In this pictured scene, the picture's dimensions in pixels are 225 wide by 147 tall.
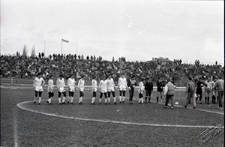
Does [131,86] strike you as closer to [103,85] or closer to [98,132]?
[103,85]

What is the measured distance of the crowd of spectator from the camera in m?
39.9

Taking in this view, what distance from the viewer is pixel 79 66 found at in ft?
151

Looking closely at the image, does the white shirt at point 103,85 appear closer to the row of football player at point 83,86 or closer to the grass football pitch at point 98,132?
the row of football player at point 83,86

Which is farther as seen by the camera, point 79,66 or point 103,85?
point 79,66

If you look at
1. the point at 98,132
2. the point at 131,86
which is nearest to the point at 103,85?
the point at 131,86

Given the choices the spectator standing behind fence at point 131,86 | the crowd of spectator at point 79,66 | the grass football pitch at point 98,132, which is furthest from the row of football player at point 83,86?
the crowd of spectator at point 79,66

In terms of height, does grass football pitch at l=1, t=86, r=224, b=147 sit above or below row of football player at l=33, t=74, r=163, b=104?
below

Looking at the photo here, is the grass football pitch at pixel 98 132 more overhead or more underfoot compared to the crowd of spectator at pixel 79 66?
more underfoot

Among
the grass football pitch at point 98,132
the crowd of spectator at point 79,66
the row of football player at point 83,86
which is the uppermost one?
the crowd of spectator at point 79,66

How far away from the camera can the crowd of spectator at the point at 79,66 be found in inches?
1572

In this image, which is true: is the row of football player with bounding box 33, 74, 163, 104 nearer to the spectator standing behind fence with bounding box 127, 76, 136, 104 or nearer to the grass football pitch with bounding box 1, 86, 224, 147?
the spectator standing behind fence with bounding box 127, 76, 136, 104

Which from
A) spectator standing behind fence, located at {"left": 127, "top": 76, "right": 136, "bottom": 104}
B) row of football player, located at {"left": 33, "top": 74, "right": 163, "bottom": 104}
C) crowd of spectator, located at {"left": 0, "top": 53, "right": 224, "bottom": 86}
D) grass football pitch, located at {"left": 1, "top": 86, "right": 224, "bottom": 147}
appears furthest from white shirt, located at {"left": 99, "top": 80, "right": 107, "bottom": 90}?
crowd of spectator, located at {"left": 0, "top": 53, "right": 224, "bottom": 86}

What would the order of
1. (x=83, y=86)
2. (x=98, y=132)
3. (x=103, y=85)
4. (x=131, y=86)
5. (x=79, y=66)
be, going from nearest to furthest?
1. (x=98, y=132)
2. (x=83, y=86)
3. (x=103, y=85)
4. (x=131, y=86)
5. (x=79, y=66)

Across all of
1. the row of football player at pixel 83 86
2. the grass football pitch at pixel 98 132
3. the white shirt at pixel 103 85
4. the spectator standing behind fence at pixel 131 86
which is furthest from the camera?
the spectator standing behind fence at pixel 131 86
